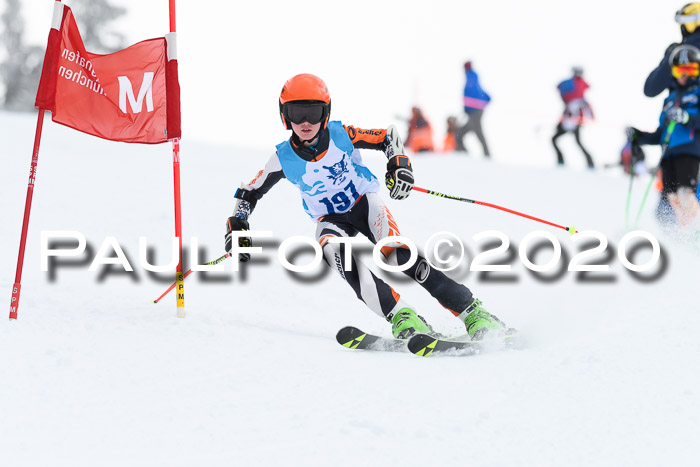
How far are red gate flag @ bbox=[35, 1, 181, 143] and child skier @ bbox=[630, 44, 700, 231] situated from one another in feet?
13.1

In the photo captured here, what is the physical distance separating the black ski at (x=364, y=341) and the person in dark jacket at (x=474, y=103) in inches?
369

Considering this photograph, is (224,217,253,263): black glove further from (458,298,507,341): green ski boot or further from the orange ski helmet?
(458,298,507,341): green ski boot

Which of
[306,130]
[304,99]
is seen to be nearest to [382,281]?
[306,130]

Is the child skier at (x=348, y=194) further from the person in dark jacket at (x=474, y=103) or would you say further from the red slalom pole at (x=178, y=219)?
the person in dark jacket at (x=474, y=103)

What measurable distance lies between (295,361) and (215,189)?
6.50 metres

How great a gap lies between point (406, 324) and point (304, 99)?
4.97ft

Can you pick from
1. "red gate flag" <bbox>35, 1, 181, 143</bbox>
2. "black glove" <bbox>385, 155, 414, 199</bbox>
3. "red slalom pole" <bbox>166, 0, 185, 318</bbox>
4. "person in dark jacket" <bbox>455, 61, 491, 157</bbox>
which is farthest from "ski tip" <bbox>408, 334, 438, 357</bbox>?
"person in dark jacket" <bbox>455, 61, 491, 157</bbox>

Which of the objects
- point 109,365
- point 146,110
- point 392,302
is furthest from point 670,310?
point 146,110

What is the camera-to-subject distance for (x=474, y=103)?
12547 millimetres

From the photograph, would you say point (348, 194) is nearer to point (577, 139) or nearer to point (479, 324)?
A: point (479, 324)

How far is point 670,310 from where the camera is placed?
388 cm

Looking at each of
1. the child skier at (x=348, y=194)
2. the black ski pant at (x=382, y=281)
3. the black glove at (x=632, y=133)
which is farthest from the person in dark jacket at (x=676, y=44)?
the black ski pant at (x=382, y=281)

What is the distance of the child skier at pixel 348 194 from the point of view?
405 centimetres

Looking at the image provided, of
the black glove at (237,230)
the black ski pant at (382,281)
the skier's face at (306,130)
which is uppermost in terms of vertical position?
the skier's face at (306,130)
